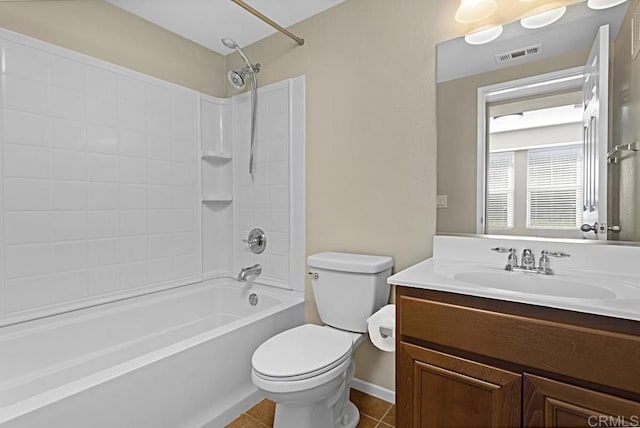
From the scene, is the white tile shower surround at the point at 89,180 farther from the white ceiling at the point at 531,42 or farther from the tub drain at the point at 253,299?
the white ceiling at the point at 531,42

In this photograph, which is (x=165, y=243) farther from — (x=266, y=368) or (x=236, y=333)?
(x=266, y=368)

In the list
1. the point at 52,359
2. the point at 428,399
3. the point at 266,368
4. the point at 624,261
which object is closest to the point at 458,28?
the point at 624,261

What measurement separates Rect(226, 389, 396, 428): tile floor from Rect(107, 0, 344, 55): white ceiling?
223 centimetres

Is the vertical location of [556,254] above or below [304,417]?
above

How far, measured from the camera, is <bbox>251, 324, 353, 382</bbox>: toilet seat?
4.29ft

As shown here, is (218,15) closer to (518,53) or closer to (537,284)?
(518,53)

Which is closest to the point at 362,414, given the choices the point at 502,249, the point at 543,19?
the point at 502,249

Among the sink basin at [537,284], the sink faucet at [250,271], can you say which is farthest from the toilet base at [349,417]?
the sink faucet at [250,271]

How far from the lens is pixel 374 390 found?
6.25ft

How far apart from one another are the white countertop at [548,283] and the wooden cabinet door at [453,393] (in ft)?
0.76

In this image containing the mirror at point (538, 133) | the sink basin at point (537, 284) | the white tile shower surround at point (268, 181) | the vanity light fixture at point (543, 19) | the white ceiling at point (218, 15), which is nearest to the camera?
the sink basin at point (537, 284)

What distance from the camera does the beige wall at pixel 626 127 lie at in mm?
1228

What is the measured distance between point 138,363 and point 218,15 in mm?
2007

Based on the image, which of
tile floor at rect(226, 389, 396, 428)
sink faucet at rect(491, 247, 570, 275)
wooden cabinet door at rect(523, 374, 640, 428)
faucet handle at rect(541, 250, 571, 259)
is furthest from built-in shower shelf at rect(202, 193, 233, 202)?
wooden cabinet door at rect(523, 374, 640, 428)
